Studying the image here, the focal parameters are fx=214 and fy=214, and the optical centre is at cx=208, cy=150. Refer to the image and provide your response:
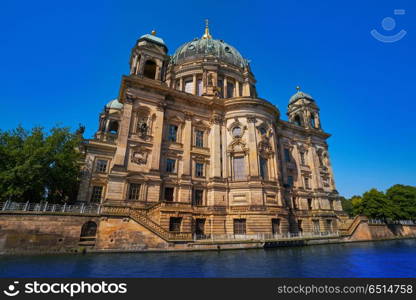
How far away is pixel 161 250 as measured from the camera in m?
18.3

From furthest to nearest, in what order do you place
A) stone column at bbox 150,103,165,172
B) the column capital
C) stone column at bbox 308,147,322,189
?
1. stone column at bbox 308,147,322,189
2. the column capital
3. stone column at bbox 150,103,165,172

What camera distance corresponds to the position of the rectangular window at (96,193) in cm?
3014

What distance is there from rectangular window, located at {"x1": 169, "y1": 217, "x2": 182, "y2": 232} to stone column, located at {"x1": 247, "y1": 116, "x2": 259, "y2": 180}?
10377mm

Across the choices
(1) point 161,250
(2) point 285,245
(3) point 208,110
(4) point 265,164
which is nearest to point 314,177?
(4) point 265,164

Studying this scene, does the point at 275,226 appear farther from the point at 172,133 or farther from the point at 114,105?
the point at 114,105

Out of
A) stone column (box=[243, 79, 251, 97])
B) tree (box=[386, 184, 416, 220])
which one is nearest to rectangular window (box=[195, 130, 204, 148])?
stone column (box=[243, 79, 251, 97])

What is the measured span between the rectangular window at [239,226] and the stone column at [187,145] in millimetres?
8280

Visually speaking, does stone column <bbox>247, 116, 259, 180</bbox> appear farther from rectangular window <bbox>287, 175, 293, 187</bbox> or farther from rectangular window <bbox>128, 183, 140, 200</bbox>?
rectangular window <bbox>128, 183, 140, 200</bbox>

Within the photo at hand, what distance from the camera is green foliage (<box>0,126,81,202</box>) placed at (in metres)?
21.2

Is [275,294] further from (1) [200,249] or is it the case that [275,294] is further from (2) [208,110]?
(2) [208,110]

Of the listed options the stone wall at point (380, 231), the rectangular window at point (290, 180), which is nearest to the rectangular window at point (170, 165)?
the rectangular window at point (290, 180)

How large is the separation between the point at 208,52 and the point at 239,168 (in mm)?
25989

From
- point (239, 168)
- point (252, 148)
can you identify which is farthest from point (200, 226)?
point (252, 148)

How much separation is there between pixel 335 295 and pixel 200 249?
14.1m
